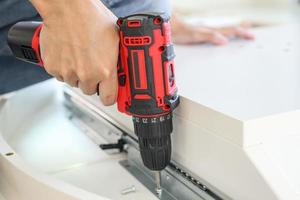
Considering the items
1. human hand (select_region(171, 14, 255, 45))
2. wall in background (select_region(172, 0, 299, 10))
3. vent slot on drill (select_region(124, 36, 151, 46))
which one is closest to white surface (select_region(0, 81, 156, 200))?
vent slot on drill (select_region(124, 36, 151, 46))

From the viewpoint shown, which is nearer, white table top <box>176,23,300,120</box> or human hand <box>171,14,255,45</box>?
white table top <box>176,23,300,120</box>

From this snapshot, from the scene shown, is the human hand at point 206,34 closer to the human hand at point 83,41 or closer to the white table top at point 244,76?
the white table top at point 244,76

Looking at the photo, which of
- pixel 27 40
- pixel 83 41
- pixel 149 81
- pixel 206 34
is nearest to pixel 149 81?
pixel 149 81

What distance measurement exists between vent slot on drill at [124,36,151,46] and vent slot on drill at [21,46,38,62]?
0.19m

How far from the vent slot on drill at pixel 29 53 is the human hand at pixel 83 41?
2.7 inches

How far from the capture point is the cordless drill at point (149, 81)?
0.57 meters

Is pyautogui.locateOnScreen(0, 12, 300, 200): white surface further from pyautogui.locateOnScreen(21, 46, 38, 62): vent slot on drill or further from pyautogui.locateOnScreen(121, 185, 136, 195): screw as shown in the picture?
pyautogui.locateOnScreen(21, 46, 38, 62): vent slot on drill

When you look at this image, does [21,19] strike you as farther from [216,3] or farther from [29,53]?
[216,3]

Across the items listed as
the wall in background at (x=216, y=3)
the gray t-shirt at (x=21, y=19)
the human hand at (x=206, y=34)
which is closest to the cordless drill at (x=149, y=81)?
the gray t-shirt at (x=21, y=19)

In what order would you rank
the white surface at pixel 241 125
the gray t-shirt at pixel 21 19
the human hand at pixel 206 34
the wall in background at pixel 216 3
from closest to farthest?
the white surface at pixel 241 125, the gray t-shirt at pixel 21 19, the human hand at pixel 206 34, the wall in background at pixel 216 3

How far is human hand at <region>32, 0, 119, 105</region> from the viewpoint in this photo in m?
0.60

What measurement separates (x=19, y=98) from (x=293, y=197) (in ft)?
2.32

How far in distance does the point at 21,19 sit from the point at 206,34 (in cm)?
47

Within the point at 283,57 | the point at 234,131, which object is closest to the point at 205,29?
the point at 283,57
